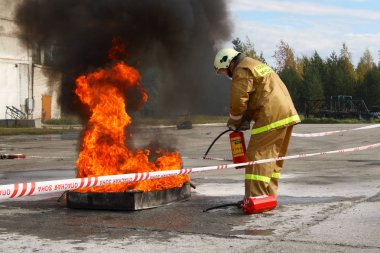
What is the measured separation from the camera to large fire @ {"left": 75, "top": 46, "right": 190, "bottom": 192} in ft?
21.6

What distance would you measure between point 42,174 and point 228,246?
6.35m

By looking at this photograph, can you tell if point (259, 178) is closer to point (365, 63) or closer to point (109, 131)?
point (109, 131)

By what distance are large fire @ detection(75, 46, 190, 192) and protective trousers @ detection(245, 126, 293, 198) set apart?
1.04 m

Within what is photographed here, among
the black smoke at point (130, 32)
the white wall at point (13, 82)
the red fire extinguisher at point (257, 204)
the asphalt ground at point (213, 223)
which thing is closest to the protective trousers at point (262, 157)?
the red fire extinguisher at point (257, 204)

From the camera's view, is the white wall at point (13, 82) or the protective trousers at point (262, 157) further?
the white wall at point (13, 82)

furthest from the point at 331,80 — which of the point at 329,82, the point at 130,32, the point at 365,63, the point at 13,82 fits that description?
the point at 130,32

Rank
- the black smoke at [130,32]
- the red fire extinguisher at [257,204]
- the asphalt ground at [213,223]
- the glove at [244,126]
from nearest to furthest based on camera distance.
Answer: the asphalt ground at [213,223] → the red fire extinguisher at [257,204] → the glove at [244,126] → the black smoke at [130,32]

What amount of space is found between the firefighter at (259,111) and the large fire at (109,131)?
1093 millimetres

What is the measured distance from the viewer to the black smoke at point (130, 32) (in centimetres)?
684

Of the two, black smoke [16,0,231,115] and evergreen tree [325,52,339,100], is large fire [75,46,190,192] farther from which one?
evergreen tree [325,52,339,100]

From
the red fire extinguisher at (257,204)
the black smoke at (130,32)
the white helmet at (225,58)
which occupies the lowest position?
the red fire extinguisher at (257,204)

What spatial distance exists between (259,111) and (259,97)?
6.0 inches

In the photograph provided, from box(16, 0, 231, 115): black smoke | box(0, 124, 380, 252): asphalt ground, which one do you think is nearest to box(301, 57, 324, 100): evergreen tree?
box(0, 124, 380, 252): asphalt ground

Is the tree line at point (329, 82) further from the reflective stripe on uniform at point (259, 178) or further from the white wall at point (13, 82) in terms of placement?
the reflective stripe on uniform at point (259, 178)
